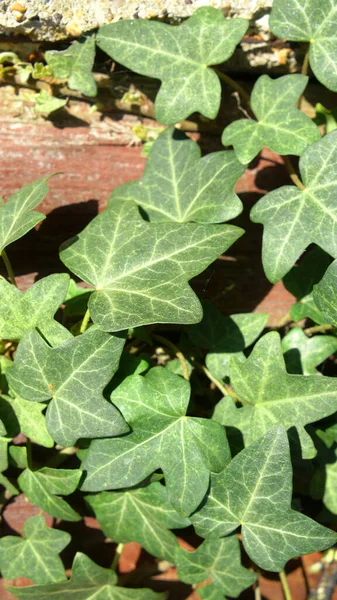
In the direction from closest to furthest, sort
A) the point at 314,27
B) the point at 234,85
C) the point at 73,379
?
1. the point at 73,379
2. the point at 314,27
3. the point at 234,85

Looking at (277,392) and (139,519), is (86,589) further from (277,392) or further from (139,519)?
(277,392)

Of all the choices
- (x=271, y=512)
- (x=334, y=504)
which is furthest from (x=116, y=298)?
(x=334, y=504)

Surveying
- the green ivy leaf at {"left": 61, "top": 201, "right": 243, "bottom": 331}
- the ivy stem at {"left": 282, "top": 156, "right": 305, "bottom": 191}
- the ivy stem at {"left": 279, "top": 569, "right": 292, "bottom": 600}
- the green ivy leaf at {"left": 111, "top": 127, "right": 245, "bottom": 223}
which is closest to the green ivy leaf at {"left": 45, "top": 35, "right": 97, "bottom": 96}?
the green ivy leaf at {"left": 111, "top": 127, "right": 245, "bottom": 223}

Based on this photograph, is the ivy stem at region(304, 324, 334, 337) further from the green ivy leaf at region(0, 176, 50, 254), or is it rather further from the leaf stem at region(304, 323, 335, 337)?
the green ivy leaf at region(0, 176, 50, 254)

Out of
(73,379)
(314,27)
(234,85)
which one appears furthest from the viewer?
(234,85)

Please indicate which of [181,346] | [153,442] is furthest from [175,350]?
[153,442]

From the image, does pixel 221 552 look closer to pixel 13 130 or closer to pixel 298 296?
pixel 298 296

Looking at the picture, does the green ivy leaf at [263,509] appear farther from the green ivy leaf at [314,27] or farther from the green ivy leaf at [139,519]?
the green ivy leaf at [314,27]
